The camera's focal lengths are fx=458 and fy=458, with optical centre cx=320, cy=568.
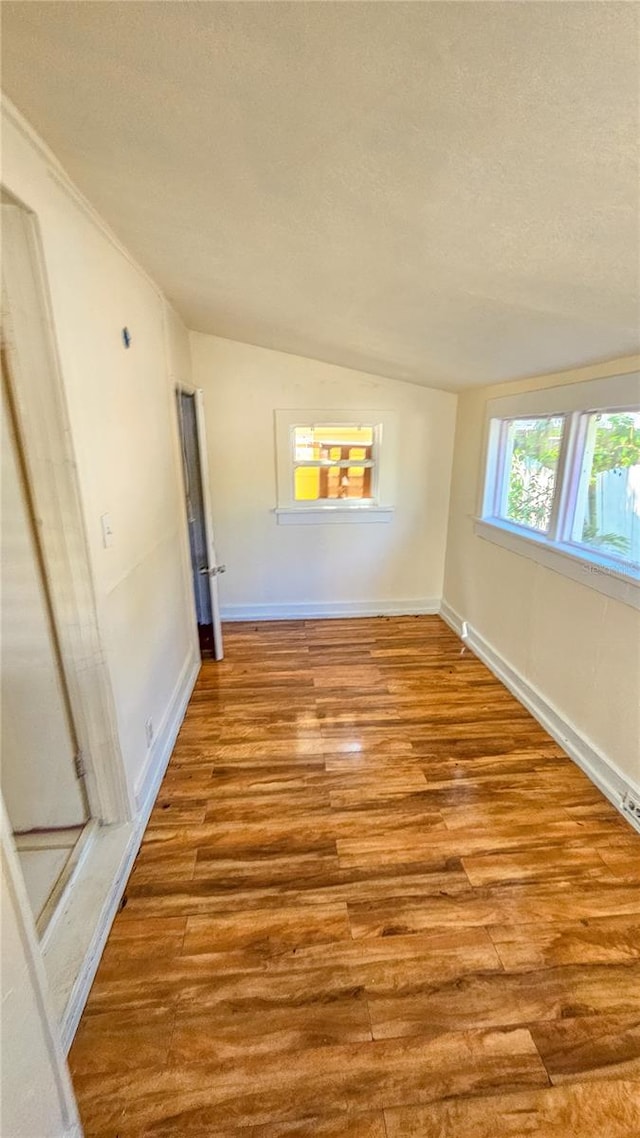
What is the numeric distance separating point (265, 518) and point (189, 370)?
127cm

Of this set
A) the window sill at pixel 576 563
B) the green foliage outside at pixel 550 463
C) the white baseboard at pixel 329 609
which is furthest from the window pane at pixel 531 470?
the white baseboard at pixel 329 609

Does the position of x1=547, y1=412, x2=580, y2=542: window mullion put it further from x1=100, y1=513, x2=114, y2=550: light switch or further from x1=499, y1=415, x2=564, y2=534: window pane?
x1=100, y1=513, x2=114, y2=550: light switch

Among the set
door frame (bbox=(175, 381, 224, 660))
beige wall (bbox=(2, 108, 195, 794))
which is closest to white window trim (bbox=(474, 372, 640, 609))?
door frame (bbox=(175, 381, 224, 660))

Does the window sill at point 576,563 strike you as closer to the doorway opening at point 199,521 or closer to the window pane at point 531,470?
the window pane at point 531,470

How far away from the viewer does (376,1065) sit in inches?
47.5

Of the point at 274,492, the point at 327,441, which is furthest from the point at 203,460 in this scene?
the point at 327,441

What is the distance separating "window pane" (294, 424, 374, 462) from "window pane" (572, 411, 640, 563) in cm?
185

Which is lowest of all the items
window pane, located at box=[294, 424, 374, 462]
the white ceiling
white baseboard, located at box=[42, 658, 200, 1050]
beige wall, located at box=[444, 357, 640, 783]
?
white baseboard, located at box=[42, 658, 200, 1050]

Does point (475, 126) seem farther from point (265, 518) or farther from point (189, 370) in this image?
point (265, 518)

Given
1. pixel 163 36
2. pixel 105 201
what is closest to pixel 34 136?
pixel 105 201

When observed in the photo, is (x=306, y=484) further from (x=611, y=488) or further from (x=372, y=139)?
(x=372, y=139)

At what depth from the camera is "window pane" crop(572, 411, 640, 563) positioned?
2076 mm

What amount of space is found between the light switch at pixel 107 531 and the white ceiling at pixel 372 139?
3.41ft

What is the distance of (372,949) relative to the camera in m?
1.48
